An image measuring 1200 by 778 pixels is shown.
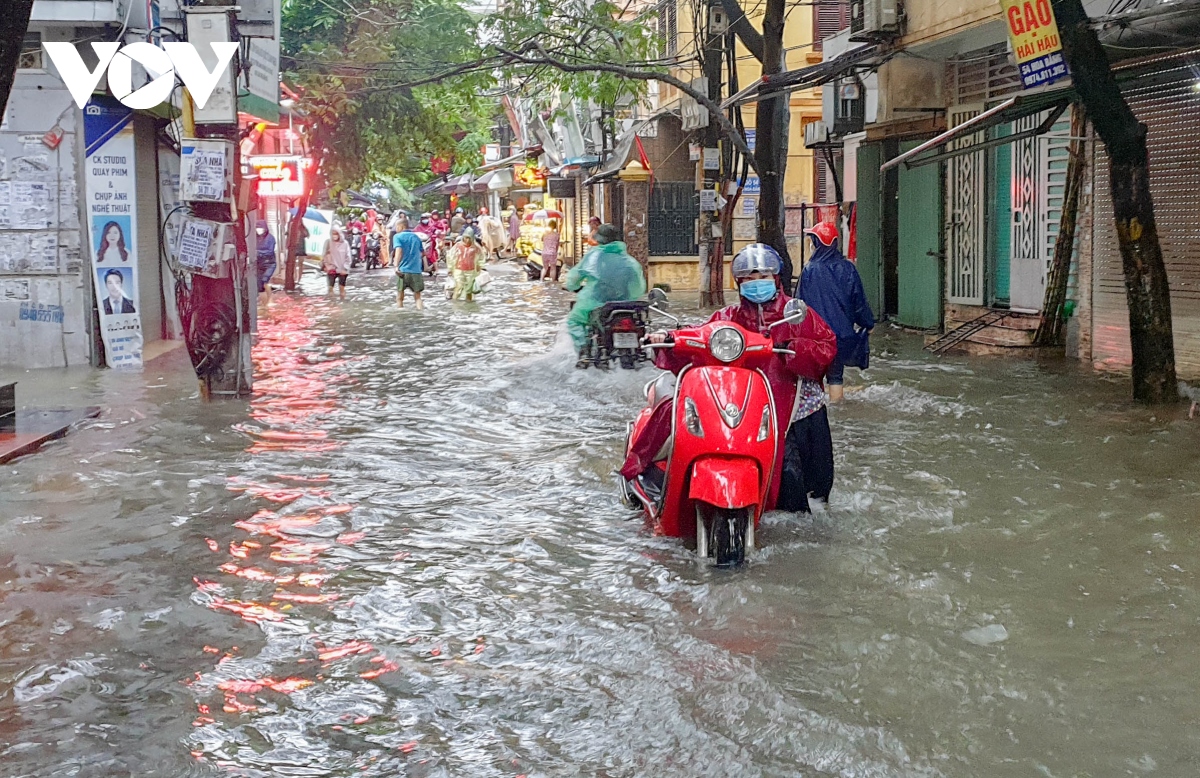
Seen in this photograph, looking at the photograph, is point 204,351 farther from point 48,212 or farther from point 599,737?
point 599,737

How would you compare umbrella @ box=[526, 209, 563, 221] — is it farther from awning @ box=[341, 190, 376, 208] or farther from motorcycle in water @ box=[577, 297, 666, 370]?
motorcycle in water @ box=[577, 297, 666, 370]

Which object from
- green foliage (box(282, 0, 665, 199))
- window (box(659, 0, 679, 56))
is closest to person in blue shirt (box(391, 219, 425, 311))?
green foliage (box(282, 0, 665, 199))

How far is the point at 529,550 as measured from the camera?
21.5ft

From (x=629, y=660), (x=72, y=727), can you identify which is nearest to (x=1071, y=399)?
(x=629, y=660)

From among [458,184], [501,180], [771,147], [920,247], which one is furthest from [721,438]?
[458,184]

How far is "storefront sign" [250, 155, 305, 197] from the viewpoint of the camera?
27.0m

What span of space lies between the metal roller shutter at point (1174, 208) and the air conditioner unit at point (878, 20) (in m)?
3.73

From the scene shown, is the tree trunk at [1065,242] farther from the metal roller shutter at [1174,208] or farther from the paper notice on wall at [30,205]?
the paper notice on wall at [30,205]

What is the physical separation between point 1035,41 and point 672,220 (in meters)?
18.6

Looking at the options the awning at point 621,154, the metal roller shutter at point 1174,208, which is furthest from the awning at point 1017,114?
the awning at point 621,154

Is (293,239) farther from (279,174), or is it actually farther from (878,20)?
(878,20)

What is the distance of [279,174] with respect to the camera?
27109 millimetres

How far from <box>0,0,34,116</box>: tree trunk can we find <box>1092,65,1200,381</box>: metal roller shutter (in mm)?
9808

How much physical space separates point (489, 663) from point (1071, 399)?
767 centimetres
